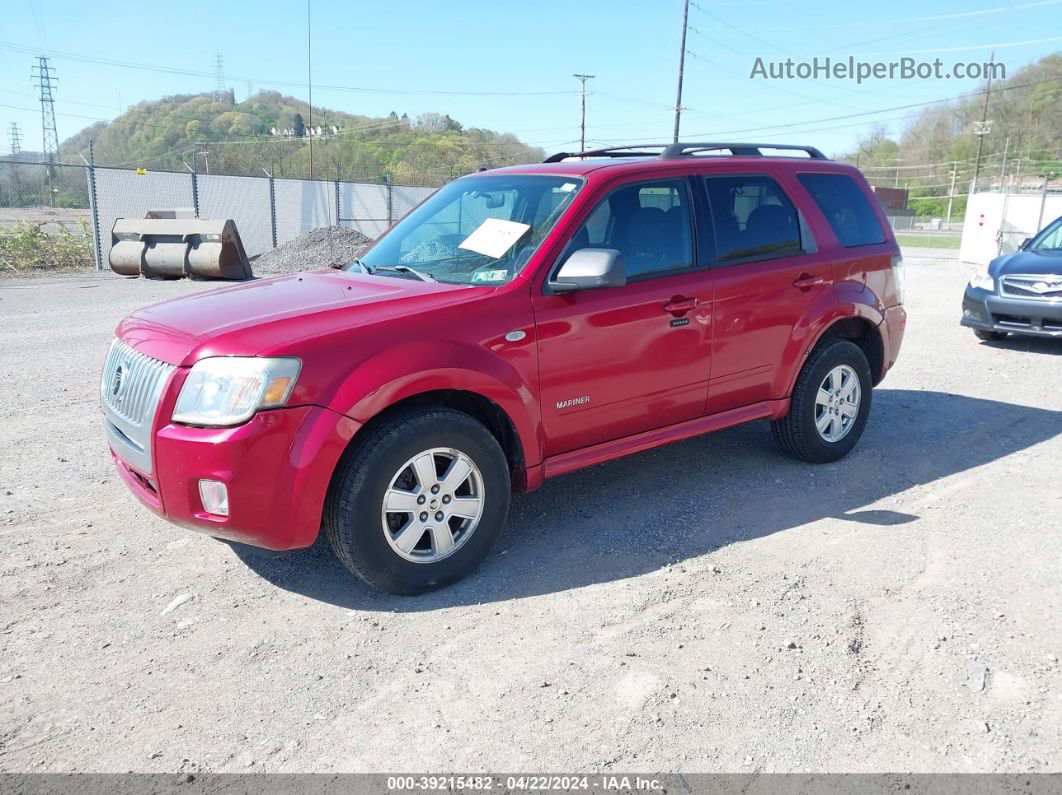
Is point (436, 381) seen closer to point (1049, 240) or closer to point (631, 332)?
point (631, 332)

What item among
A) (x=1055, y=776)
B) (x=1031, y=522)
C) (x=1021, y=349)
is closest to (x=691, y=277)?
(x=1031, y=522)

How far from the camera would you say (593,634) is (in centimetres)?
341

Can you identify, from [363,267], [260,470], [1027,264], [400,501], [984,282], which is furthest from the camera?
[984,282]

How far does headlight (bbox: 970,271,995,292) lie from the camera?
32.8ft

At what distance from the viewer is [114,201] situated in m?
19.2

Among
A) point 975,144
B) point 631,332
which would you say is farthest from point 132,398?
point 975,144

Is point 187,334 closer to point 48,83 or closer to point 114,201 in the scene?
point 114,201

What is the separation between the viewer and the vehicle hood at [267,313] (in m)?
3.37

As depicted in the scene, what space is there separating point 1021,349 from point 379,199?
20.0 metres

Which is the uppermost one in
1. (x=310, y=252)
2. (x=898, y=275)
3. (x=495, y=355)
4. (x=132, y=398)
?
(x=898, y=275)

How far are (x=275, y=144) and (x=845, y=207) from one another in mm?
64198

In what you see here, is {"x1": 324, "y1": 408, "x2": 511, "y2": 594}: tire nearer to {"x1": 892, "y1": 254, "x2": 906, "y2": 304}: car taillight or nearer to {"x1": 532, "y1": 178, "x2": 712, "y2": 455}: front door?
{"x1": 532, "y1": 178, "x2": 712, "y2": 455}: front door

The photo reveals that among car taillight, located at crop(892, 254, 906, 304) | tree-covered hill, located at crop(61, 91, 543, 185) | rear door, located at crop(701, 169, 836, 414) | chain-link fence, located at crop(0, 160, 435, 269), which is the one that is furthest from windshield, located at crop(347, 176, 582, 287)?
tree-covered hill, located at crop(61, 91, 543, 185)

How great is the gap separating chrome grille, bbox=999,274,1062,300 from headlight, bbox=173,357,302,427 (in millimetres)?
9293
